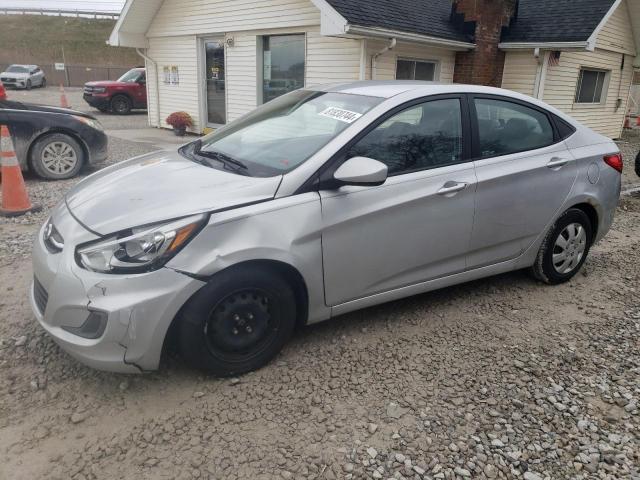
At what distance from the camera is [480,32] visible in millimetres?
11281

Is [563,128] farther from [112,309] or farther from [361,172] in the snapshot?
[112,309]

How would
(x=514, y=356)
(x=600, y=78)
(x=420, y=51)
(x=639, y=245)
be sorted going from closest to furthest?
(x=514, y=356) < (x=639, y=245) < (x=420, y=51) < (x=600, y=78)

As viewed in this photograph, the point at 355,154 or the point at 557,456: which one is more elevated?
the point at 355,154

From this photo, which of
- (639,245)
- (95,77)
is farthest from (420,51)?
(95,77)

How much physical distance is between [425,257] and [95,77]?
1692 inches

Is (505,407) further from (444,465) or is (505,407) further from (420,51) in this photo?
(420,51)

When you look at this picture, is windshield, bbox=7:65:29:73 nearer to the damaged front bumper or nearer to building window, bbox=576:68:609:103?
building window, bbox=576:68:609:103

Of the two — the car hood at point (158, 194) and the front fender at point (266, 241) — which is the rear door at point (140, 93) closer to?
the car hood at point (158, 194)

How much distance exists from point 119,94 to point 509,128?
60.2ft

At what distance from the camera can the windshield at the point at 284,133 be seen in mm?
3105

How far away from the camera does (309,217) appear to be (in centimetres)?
287

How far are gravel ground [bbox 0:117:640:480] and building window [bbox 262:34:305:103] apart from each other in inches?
328

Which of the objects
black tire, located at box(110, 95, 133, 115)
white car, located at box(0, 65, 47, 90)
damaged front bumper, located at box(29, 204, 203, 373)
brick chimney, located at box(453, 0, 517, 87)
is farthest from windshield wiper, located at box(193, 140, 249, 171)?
white car, located at box(0, 65, 47, 90)

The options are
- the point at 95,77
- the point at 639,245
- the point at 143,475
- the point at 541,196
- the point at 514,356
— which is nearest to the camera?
the point at 143,475
